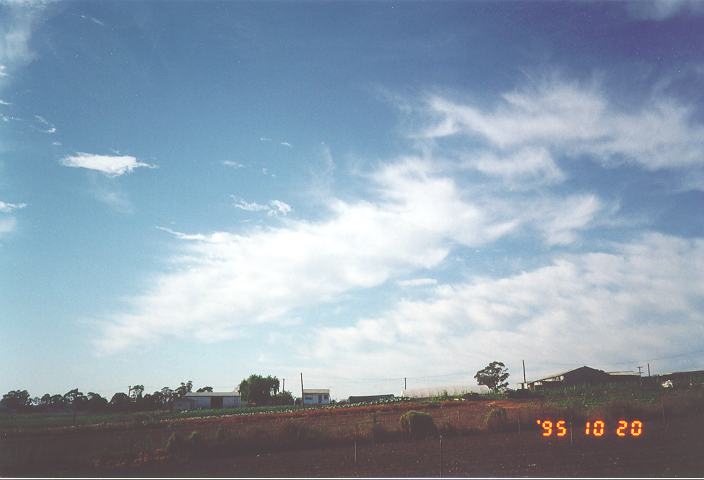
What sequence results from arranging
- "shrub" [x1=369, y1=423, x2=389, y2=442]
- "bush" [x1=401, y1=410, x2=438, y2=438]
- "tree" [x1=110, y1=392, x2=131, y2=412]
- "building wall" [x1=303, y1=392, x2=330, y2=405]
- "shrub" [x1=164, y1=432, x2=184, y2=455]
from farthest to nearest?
1. "building wall" [x1=303, y1=392, x2=330, y2=405]
2. "tree" [x1=110, y1=392, x2=131, y2=412]
3. "bush" [x1=401, y1=410, x2=438, y2=438]
4. "shrub" [x1=369, y1=423, x2=389, y2=442]
5. "shrub" [x1=164, y1=432, x2=184, y2=455]

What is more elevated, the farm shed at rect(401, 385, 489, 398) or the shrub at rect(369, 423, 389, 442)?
the shrub at rect(369, 423, 389, 442)

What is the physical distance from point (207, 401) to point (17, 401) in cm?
4820

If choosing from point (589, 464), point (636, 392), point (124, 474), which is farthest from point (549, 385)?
point (124, 474)

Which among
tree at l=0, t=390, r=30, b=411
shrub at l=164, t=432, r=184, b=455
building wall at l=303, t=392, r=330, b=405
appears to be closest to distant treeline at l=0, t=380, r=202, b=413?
tree at l=0, t=390, r=30, b=411

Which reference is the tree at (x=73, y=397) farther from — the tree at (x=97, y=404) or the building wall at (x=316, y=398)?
the building wall at (x=316, y=398)

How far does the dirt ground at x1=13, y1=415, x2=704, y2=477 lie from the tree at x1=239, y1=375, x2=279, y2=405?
97.8 m

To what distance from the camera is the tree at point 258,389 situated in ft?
406

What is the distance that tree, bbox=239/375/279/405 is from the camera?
406 feet

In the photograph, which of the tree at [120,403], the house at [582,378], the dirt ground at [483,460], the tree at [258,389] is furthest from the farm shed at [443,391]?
the dirt ground at [483,460]

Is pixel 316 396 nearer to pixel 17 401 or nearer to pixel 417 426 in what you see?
pixel 17 401

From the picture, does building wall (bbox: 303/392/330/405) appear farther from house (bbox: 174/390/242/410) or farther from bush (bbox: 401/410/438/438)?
bush (bbox: 401/410/438/438)

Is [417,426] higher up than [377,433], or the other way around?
[417,426]

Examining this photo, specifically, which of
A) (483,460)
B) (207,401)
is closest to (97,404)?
(207,401)

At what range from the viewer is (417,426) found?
36.7 meters
